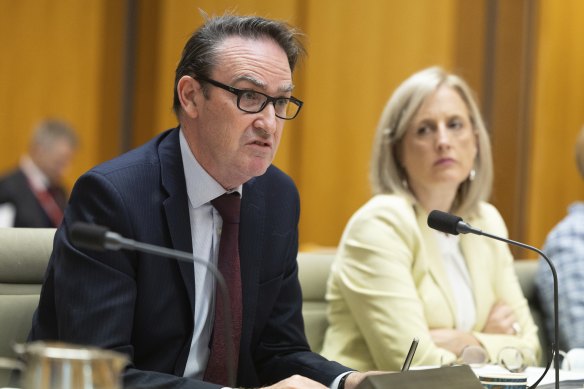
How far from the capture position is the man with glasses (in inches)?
75.1

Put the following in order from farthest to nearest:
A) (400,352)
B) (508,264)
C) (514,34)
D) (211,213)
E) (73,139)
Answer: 1. (73,139)
2. (514,34)
3. (508,264)
4. (400,352)
5. (211,213)

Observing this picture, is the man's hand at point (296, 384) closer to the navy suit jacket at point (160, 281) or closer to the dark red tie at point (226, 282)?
the navy suit jacket at point (160, 281)

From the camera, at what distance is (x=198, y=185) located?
7.02 feet

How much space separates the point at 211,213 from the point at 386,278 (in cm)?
77

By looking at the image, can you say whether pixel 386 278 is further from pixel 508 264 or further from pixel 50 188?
pixel 50 188

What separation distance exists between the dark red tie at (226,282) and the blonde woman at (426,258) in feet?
2.27

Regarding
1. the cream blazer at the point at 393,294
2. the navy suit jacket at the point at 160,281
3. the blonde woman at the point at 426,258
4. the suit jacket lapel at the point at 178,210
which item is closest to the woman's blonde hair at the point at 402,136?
the blonde woman at the point at 426,258

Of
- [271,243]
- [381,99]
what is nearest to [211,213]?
[271,243]

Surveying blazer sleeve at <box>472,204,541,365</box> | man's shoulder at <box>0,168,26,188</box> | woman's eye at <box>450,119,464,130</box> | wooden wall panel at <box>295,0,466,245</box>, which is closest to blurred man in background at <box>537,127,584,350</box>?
blazer sleeve at <box>472,204,541,365</box>

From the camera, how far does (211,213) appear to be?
218 cm

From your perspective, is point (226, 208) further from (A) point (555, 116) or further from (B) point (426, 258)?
(A) point (555, 116)

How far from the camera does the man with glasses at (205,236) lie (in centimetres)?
191

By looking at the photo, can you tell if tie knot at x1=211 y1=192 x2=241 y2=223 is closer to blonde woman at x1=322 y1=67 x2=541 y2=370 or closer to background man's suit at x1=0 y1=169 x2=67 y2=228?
blonde woman at x1=322 y1=67 x2=541 y2=370

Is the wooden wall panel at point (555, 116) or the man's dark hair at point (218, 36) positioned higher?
the man's dark hair at point (218, 36)
